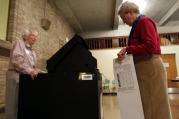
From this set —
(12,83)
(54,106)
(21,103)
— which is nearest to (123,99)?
(54,106)

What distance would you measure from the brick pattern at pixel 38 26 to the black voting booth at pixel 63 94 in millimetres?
1644

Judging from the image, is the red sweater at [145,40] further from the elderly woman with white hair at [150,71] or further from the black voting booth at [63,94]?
the black voting booth at [63,94]

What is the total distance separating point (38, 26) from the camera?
504cm

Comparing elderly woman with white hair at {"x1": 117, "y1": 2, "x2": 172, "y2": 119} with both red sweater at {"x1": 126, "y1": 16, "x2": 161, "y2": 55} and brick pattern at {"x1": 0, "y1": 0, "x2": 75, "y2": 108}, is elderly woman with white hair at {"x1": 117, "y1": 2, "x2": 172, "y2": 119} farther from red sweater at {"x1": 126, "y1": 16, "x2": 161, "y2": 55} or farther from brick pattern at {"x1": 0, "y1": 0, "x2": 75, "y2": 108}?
brick pattern at {"x1": 0, "y1": 0, "x2": 75, "y2": 108}

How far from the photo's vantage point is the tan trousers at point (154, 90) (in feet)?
5.29

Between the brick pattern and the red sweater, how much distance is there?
2.59m

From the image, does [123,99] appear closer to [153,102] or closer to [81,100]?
[153,102]

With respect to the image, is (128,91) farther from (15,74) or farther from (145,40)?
(15,74)

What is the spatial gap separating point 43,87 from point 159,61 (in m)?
1.14

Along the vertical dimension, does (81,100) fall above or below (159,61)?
below

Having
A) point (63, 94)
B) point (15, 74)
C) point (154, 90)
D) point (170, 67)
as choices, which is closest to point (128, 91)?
point (154, 90)

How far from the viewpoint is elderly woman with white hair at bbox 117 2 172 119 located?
1.61m

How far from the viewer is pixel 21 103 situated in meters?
2.05

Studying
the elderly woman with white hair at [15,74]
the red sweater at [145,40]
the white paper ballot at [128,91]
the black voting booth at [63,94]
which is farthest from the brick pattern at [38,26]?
the red sweater at [145,40]
